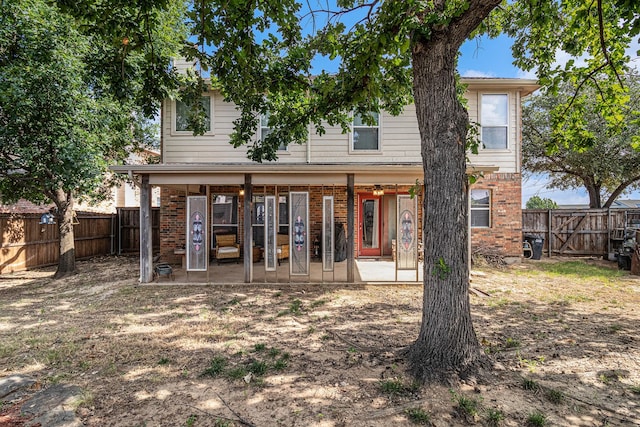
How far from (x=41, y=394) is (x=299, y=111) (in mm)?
5240

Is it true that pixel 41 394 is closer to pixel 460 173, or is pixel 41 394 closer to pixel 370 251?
pixel 460 173

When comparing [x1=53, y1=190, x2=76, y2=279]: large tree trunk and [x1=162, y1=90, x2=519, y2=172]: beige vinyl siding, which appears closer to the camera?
[x1=53, y1=190, x2=76, y2=279]: large tree trunk

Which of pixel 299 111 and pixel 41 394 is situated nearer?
pixel 41 394

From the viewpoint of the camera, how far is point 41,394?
3100 millimetres

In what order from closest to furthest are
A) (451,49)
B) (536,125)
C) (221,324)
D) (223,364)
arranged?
(451,49)
(223,364)
(221,324)
(536,125)

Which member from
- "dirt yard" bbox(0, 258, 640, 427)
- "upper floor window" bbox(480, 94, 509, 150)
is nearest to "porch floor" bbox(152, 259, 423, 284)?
"dirt yard" bbox(0, 258, 640, 427)

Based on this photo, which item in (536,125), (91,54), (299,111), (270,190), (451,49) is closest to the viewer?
(451,49)

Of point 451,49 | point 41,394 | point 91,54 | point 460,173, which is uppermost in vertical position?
point 91,54

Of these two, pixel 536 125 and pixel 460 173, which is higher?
pixel 536 125

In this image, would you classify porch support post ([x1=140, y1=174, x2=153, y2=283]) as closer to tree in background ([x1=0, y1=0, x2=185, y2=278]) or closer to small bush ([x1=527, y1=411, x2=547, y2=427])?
tree in background ([x1=0, y1=0, x2=185, y2=278])

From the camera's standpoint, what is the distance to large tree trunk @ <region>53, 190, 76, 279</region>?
891 centimetres

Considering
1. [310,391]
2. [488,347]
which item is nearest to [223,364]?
[310,391]

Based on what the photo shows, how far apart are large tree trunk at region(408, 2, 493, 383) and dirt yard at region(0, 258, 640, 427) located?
1.11ft

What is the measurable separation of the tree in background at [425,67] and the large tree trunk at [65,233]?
22.3 ft
